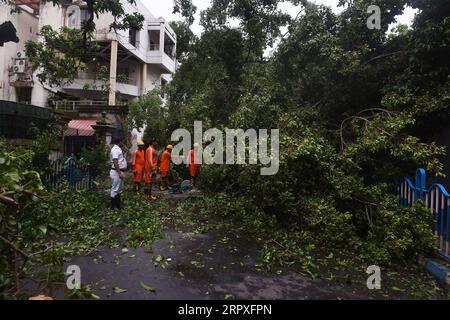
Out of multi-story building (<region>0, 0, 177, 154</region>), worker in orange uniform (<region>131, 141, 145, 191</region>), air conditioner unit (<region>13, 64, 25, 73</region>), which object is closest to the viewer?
worker in orange uniform (<region>131, 141, 145, 191</region>)

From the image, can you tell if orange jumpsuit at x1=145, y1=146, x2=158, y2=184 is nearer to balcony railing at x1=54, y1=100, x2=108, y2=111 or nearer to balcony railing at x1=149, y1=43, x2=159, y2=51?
balcony railing at x1=54, y1=100, x2=108, y2=111

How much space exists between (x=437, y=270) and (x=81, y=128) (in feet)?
60.6

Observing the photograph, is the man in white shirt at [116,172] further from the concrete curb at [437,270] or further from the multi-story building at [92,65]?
the multi-story building at [92,65]

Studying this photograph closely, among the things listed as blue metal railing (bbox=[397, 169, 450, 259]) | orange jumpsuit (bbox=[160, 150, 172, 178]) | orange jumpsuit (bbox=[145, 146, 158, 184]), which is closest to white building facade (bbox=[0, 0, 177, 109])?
orange jumpsuit (bbox=[160, 150, 172, 178])

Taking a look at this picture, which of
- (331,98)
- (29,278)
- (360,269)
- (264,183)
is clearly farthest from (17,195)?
(331,98)

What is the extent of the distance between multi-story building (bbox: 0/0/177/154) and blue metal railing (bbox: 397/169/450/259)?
14803 millimetres

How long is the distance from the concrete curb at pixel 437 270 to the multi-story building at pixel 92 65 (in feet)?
51.2

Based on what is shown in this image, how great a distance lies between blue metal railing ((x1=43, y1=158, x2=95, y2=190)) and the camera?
828 cm

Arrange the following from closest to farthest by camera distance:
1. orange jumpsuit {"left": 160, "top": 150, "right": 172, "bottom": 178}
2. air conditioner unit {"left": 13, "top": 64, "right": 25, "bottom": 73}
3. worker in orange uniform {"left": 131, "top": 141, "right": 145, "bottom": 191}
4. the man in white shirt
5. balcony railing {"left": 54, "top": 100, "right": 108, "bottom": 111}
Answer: the man in white shirt → worker in orange uniform {"left": 131, "top": 141, "right": 145, "bottom": 191} → orange jumpsuit {"left": 160, "top": 150, "right": 172, "bottom": 178} → air conditioner unit {"left": 13, "top": 64, "right": 25, "bottom": 73} → balcony railing {"left": 54, "top": 100, "right": 108, "bottom": 111}

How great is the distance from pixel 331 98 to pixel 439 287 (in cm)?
506

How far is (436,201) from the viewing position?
4715mm

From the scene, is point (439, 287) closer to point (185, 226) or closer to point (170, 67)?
point (185, 226)

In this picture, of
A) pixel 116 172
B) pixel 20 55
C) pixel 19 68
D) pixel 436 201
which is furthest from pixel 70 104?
pixel 436 201

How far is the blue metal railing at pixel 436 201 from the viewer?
447cm
